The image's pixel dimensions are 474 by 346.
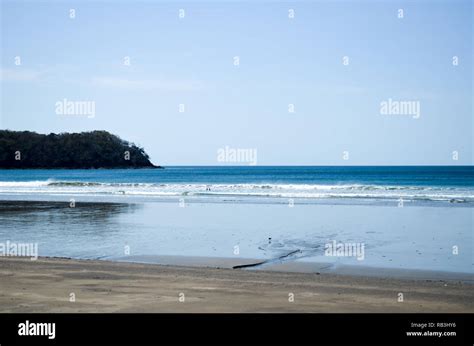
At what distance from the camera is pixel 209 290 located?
341 inches

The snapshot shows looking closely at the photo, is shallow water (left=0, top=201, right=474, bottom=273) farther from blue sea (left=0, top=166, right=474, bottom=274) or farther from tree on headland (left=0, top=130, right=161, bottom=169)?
tree on headland (left=0, top=130, right=161, bottom=169)

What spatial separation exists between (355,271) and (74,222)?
1210cm

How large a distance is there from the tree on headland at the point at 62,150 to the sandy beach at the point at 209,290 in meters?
118

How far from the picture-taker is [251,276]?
10102 millimetres

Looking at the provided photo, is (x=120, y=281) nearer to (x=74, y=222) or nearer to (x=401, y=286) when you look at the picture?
(x=401, y=286)

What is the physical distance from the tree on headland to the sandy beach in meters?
118

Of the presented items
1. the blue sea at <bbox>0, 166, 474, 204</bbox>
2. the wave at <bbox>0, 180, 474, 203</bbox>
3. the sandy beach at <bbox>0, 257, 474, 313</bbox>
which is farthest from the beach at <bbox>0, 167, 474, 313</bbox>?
the wave at <bbox>0, 180, 474, 203</bbox>

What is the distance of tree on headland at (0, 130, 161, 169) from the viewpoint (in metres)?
129

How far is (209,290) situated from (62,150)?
135504 mm

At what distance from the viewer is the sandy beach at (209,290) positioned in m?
7.47

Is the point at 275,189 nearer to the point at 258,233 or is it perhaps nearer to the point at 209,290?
the point at 258,233

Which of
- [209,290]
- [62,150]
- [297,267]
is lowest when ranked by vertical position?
[297,267]

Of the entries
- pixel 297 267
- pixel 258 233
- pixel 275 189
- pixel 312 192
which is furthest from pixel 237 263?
pixel 275 189

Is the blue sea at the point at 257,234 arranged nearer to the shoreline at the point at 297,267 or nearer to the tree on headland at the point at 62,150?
the shoreline at the point at 297,267
